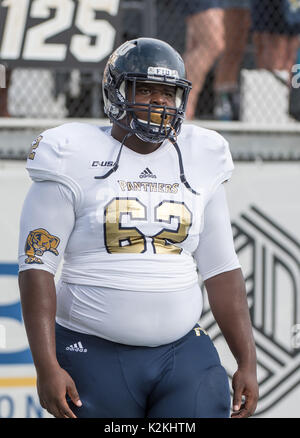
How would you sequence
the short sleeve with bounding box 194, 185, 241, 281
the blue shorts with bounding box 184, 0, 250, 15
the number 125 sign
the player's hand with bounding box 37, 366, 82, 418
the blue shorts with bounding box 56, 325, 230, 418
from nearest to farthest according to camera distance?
the player's hand with bounding box 37, 366, 82, 418
the blue shorts with bounding box 56, 325, 230, 418
the short sleeve with bounding box 194, 185, 241, 281
the number 125 sign
the blue shorts with bounding box 184, 0, 250, 15

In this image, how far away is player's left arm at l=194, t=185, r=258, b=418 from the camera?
8.66 ft

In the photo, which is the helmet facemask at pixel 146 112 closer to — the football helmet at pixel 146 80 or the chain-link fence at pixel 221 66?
the football helmet at pixel 146 80

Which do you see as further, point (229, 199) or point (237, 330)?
point (229, 199)

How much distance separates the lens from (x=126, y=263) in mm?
2484

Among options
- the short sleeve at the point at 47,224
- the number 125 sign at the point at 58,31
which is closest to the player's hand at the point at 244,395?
the short sleeve at the point at 47,224

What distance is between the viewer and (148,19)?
199 inches

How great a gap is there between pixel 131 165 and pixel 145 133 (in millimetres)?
112

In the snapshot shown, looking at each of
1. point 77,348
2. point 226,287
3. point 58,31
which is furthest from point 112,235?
point 58,31

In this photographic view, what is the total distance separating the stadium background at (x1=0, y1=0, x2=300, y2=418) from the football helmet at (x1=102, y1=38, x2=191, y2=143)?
6.18 feet

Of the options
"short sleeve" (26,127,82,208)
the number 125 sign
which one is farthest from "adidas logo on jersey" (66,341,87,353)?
the number 125 sign

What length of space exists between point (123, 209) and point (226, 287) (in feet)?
1.58

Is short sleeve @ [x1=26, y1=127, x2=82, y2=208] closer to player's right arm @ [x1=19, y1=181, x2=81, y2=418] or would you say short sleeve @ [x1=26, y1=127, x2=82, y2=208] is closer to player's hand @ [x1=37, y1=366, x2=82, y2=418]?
player's right arm @ [x1=19, y1=181, x2=81, y2=418]

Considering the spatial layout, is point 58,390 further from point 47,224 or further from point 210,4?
point 210,4

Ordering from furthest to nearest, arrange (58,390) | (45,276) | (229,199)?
(229,199) → (45,276) → (58,390)
